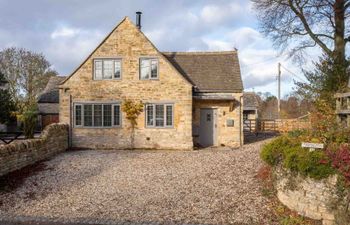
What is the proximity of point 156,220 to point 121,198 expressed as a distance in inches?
87.0

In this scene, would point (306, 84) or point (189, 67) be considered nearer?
point (306, 84)

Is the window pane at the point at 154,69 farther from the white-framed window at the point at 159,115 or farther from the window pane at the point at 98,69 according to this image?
the window pane at the point at 98,69

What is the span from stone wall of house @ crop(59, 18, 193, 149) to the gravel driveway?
365 centimetres

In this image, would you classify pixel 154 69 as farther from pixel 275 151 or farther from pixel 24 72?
pixel 24 72

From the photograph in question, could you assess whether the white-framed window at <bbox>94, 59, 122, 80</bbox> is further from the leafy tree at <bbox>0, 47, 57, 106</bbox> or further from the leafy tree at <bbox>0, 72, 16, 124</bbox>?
the leafy tree at <bbox>0, 47, 57, 106</bbox>

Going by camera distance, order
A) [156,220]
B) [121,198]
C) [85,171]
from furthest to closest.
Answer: [85,171]
[121,198]
[156,220]

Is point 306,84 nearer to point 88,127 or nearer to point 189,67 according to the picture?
point 189,67

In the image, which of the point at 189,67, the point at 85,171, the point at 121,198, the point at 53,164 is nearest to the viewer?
the point at 121,198

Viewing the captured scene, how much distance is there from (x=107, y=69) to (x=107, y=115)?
2.58m

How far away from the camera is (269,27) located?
23.2 metres

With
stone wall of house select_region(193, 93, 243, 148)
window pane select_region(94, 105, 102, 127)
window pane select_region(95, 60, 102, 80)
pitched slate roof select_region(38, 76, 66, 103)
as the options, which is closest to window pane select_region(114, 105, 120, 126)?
window pane select_region(94, 105, 102, 127)

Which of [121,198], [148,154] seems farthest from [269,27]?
[121,198]

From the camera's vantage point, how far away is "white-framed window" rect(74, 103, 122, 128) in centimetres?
2106

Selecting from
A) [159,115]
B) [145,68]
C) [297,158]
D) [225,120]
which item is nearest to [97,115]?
[159,115]
